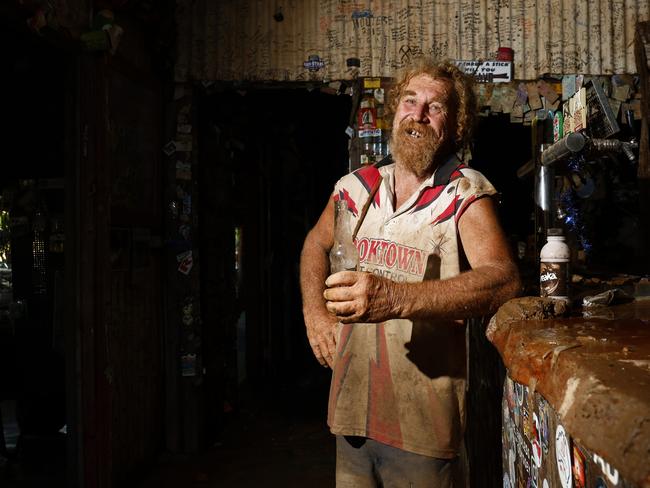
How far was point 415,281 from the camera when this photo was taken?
6.86 feet

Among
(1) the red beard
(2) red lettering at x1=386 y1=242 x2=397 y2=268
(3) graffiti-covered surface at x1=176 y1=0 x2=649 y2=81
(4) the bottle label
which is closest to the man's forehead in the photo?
(1) the red beard

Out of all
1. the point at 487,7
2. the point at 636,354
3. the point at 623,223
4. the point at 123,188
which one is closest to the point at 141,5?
the point at 123,188

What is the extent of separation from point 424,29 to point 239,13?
5.45ft

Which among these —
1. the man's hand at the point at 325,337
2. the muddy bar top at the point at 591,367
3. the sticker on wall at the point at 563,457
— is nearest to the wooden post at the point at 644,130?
the muddy bar top at the point at 591,367

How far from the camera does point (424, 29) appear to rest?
512 cm

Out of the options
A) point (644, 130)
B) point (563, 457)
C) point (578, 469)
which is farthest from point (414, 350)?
point (644, 130)

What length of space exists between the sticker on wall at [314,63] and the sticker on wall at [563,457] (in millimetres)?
4206

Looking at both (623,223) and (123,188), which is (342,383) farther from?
(623,223)

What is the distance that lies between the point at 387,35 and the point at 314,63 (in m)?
0.69

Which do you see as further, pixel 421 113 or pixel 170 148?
pixel 170 148

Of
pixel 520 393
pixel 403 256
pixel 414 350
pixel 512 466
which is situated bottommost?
pixel 512 466

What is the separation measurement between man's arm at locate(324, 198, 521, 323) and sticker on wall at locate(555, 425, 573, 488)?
0.47 metres

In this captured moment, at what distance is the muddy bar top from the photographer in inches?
36.6

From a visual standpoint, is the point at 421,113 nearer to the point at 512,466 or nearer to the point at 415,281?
the point at 415,281
